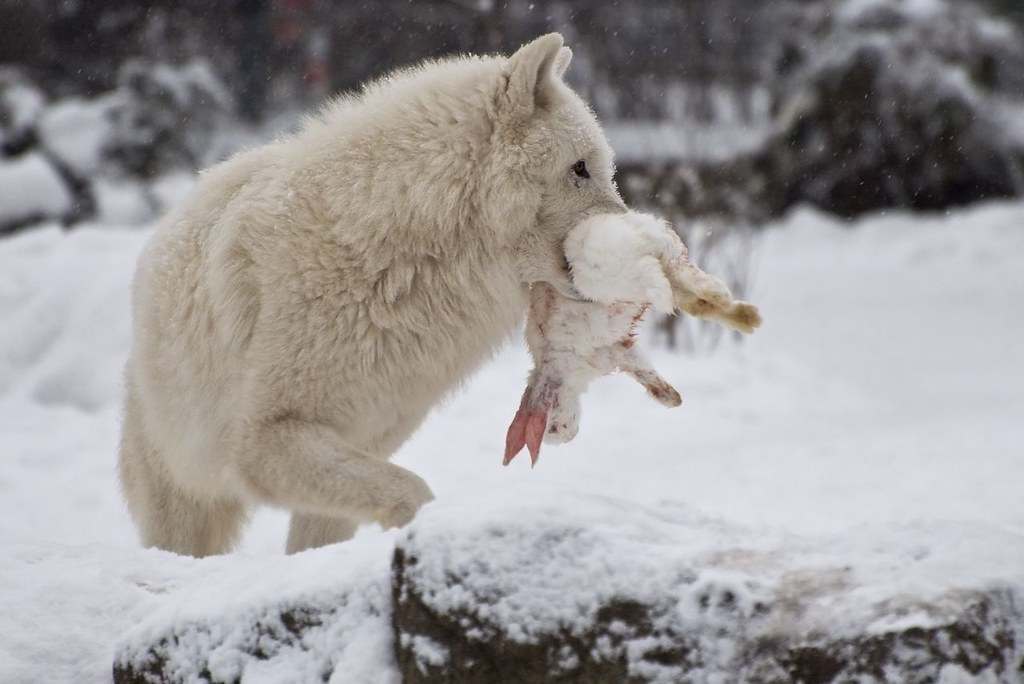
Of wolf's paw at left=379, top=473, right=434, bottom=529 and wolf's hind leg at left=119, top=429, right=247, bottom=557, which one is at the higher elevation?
wolf's hind leg at left=119, top=429, right=247, bottom=557

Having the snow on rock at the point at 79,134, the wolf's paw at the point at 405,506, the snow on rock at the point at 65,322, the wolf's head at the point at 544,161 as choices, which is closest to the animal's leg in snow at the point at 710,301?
the wolf's head at the point at 544,161

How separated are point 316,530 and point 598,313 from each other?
1.21m

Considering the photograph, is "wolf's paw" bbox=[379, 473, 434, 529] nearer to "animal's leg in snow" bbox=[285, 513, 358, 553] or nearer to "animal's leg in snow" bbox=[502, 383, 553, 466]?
"animal's leg in snow" bbox=[502, 383, 553, 466]

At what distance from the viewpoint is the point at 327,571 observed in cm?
232

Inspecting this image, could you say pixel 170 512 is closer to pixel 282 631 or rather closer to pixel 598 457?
pixel 282 631

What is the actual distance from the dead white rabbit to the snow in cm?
894

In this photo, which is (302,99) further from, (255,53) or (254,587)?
(254,587)

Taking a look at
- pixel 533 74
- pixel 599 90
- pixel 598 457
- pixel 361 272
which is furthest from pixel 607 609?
pixel 599 90

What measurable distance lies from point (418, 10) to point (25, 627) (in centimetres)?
1019

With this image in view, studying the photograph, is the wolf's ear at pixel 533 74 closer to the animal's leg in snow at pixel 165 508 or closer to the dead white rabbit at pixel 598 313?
the dead white rabbit at pixel 598 313

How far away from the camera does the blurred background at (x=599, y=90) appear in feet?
41.2

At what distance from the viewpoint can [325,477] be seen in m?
2.88

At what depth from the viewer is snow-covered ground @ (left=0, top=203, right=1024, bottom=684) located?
232cm

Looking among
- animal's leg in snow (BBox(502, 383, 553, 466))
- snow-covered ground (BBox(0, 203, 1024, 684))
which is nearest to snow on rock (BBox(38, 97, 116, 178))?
snow-covered ground (BBox(0, 203, 1024, 684))
